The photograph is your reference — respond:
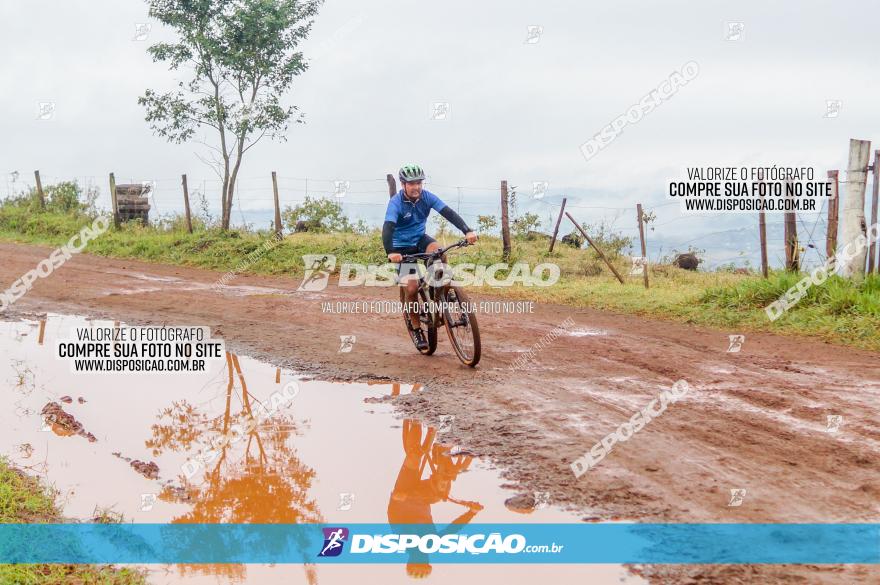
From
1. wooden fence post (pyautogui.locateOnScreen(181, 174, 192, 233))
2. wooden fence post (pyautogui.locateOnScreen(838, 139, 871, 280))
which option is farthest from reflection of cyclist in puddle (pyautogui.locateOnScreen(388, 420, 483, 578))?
wooden fence post (pyautogui.locateOnScreen(181, 174, 192, 233))

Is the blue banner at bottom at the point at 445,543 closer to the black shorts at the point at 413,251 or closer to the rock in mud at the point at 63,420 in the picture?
the rock in mud at the point at 63,420

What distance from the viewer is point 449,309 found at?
31.2 feet

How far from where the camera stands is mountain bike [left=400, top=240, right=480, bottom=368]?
931 centimetres

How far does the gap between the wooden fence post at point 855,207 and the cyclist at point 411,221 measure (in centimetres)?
684

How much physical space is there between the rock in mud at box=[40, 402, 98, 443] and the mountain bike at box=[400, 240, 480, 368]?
12.8 feet

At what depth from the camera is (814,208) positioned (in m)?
13.3

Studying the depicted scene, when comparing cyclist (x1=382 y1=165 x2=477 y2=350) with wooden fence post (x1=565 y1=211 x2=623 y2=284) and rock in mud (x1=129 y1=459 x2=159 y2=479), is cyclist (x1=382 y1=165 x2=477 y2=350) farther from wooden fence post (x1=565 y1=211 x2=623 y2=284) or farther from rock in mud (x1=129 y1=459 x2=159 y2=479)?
wooden fence post (x1=565 y1=211 x2=623 y2=284)

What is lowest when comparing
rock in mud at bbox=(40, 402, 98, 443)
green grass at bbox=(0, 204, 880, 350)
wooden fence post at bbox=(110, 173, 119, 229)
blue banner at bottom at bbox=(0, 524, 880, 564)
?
blue banner at bottom at bbox=(0, 524, 880, 564)

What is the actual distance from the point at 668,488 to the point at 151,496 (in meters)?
3.77

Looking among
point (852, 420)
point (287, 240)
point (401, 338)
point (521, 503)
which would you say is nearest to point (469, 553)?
point (521, 503)

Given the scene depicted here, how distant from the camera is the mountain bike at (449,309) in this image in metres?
9.31

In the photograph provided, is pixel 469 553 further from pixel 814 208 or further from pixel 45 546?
pixel 814 208

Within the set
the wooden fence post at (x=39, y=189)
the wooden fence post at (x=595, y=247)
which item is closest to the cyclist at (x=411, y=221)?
the wooden fence post at (x=595, y=247)

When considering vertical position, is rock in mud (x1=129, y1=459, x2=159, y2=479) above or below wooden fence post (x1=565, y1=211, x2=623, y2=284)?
below
